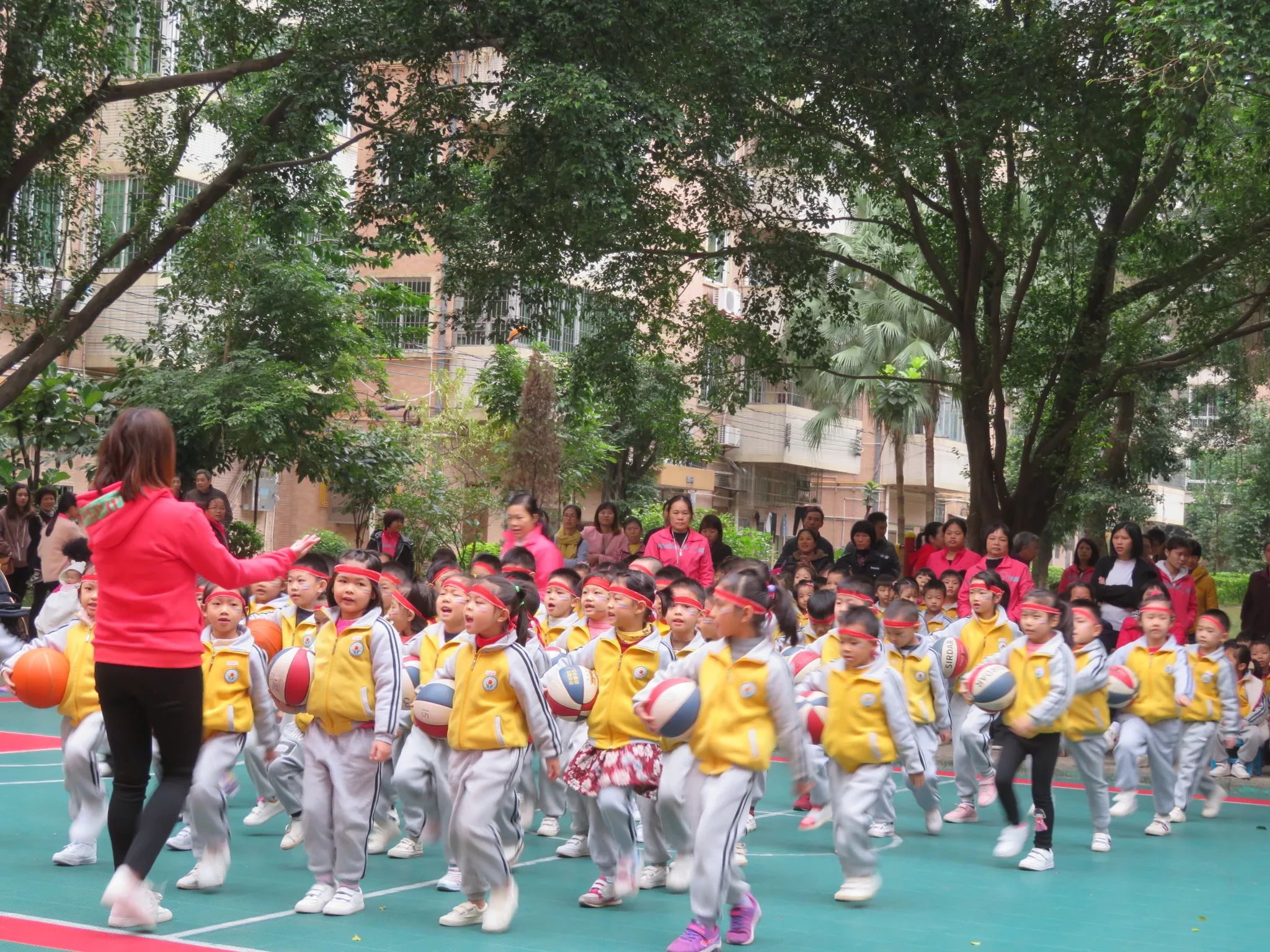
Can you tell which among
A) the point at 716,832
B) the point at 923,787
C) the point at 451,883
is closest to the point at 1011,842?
the point at 923,787

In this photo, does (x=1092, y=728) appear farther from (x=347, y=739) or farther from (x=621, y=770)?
(x=347, y=739)

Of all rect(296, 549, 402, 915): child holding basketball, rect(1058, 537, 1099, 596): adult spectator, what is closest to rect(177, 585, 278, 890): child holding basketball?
rect(296, 549, 402, 915): child holding basketball

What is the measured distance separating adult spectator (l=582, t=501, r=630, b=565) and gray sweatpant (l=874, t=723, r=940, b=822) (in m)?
3.85

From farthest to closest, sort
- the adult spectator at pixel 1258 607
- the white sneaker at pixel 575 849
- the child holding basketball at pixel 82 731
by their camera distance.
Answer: the adult spectator at pixel 1258 607
the white sneaker at pixel 575 849
the child holding basketball at pixel 82 731

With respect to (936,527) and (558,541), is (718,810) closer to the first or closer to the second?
(558,541)

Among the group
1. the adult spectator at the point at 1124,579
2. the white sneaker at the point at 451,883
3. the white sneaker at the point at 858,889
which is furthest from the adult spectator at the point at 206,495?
the adult spectator at the point at 1124,579

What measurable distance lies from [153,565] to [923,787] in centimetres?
500

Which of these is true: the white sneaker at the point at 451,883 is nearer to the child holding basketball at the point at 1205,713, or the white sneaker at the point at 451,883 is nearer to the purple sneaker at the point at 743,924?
the purple sneaker at the point at 743,924

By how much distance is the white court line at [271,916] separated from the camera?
5.88 metres

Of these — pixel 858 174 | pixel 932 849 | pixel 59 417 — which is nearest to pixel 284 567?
pixel 932 849

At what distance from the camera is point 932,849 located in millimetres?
8961

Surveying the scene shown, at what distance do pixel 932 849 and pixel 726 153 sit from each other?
7.91 meters

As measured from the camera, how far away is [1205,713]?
10.4m

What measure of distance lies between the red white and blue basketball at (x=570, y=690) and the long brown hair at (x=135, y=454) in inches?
→ 94.6
